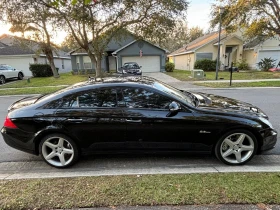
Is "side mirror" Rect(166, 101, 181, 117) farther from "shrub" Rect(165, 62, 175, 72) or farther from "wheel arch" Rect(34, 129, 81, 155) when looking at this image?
"shrub" Rect(165, 62, 175, 72)

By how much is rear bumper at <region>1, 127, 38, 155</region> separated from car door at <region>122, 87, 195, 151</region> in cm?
162

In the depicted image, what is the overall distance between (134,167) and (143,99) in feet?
3.68

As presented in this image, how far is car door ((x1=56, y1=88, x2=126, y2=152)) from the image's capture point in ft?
11.0

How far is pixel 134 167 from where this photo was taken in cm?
341

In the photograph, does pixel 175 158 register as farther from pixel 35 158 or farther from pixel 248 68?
pixel 248 68

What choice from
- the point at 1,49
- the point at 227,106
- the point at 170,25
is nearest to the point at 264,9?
the point at 170,25

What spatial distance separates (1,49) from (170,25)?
23.3 meters

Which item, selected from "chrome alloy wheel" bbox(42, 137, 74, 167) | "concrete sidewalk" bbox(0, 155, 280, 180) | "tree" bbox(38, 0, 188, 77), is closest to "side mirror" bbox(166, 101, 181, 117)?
"concrete sidewalk" bbox(0, 155, 280, 180)

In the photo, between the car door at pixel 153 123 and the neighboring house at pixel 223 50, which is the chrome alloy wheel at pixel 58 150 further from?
the neighboring house at pixel 223 50

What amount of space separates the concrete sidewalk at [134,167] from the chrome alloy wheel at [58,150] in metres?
0.13

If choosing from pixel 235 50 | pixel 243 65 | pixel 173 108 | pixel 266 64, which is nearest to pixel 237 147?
pixel 173 108

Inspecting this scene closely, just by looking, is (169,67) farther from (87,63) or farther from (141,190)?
(141,190)

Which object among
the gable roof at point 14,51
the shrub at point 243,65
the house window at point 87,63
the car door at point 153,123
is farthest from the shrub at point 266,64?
the gable roof at point 14,51

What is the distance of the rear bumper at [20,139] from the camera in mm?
3441
